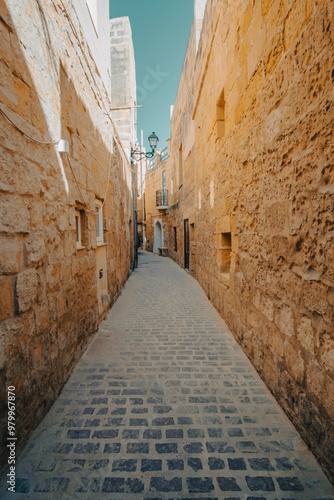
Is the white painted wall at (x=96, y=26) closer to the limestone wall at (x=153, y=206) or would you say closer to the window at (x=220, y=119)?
the window at (x=220, y=119)

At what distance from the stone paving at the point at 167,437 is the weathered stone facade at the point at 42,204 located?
0.26 m

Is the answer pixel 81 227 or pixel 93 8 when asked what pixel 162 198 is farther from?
pixel 81 227

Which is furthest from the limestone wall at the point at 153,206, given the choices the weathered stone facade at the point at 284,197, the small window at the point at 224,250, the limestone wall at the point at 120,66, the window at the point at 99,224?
the weathered stone facade at the point at 284,197

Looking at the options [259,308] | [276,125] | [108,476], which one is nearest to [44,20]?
[276,125]

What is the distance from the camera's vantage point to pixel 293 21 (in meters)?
1.80

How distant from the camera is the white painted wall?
3617 mm

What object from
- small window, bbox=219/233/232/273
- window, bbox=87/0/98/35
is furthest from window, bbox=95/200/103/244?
window, bbox=87/0/98/35

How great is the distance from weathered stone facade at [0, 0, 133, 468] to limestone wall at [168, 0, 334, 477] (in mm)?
1932

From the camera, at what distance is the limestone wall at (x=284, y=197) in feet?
4.91

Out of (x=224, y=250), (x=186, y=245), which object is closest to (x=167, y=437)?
(x=224, y=250)

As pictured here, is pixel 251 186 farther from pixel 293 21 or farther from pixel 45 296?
pixel 45 296

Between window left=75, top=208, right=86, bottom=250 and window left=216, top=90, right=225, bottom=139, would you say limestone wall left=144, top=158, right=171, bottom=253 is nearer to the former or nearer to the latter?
window left=216, top=90, right=225, bottom=139

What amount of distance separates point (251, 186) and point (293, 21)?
136 cm

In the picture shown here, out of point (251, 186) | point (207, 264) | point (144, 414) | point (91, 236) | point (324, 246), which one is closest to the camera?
point (324, 246)
